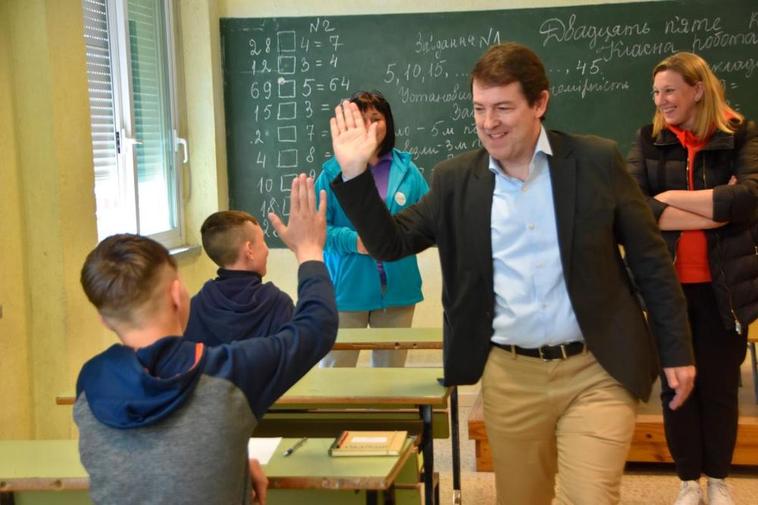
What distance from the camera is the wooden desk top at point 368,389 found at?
2.99m

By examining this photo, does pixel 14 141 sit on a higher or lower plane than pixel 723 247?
higher

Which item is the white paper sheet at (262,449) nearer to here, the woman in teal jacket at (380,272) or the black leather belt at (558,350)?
the black leather belt at (558,350)

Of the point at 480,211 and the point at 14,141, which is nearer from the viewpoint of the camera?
the point at 480,211

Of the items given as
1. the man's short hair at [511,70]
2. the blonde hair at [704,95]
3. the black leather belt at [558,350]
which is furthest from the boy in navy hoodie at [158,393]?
the blonde hair at [704,95]

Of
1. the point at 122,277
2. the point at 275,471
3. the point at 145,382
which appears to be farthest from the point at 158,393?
the point at 275,471

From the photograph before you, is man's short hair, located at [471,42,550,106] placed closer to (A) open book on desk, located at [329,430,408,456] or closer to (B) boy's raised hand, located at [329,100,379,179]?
(B) boy's raised hand, located at [329,100,379,179]

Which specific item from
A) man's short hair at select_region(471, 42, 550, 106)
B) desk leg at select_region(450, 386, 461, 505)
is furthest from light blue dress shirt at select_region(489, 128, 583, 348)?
desk leg at select_region(450, 386, 461, 505)

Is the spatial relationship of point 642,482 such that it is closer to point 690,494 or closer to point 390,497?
point 690,494

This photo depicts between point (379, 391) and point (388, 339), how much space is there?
76cm

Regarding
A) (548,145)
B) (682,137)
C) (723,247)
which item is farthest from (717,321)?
(548,145)

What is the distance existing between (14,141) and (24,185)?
0.18 meters

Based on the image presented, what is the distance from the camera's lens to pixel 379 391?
3.06 metres

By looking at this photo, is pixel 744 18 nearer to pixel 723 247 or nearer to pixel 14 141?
pixel 723 247

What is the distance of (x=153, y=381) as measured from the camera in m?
1.76
